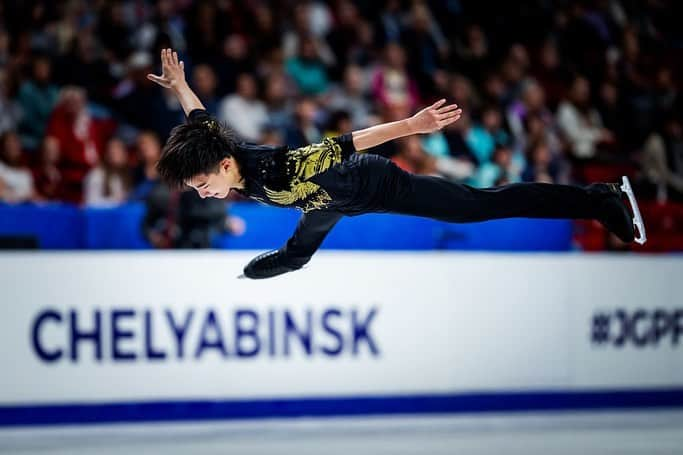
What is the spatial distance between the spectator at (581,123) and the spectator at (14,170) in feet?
20.0

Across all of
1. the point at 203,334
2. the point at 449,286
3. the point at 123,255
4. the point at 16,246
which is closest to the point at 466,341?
the point at 449,286

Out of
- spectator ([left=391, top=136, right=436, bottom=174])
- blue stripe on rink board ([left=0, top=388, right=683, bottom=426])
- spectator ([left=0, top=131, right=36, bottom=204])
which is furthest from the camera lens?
spectator ([left=391, top=136, right=436, bottom=174])

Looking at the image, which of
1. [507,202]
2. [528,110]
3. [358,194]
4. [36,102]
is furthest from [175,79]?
[528,110]

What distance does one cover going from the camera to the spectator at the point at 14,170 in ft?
27.0

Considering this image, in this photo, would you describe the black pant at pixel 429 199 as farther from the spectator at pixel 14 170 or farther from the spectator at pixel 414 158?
the spectator at pixel 14 170

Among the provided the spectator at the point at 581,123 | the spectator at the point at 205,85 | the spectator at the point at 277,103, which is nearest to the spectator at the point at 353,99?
the spectator at the point at 277,103

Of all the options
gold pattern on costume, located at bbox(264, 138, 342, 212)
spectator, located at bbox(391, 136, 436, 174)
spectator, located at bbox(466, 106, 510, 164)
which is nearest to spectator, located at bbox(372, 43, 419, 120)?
spectator, located at bbox(391, 136, 436, 174)

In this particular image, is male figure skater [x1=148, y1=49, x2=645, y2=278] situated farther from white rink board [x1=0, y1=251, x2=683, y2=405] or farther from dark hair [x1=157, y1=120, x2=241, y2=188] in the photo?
white rink board [x1=0, y1=251, x2=683, y2=405]

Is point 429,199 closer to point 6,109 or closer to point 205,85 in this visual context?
point 205,85

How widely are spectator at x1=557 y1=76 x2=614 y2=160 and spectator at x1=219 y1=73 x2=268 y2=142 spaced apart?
376 cm

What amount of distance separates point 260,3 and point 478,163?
3415 millimetres

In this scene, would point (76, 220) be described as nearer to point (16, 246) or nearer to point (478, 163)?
point (16, 246)

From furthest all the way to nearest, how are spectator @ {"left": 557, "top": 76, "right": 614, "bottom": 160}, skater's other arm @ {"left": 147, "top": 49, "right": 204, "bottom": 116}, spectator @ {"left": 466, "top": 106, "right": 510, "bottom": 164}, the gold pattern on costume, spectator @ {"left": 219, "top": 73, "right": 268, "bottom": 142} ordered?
spectator @ {"left": 557, "top": 76, "right": 614, "bottom": 160}, spectator @ {"left": 466, "top": 106, "right": 510, "bottom": 164}, spectator @ {"left": 219, "top": 73, "right": 268, "bottom": 142}, skater's other arm @ {"left": 147, "top": 49, "right": 204, "bottom": 116}, the gold pattern on costume

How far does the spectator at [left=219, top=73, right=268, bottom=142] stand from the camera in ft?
30.9
